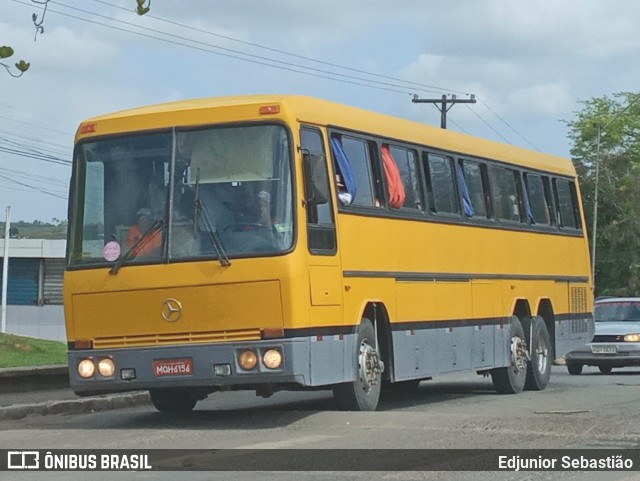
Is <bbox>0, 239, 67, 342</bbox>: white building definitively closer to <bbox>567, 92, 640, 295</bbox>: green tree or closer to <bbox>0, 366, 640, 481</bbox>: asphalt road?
<bbox>567, 92, 640, 295</bbox>: green tree

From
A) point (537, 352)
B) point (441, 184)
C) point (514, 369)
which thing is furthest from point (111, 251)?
point (537, 352)

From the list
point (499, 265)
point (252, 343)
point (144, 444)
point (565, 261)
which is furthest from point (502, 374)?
point (144, 444)

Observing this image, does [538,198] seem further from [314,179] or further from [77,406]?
[314,179]

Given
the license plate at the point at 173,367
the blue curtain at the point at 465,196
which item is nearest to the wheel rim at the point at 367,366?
the license plate at the point at 173,367

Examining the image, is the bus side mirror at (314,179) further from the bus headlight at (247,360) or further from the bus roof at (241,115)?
the bus headlight at (247,360)

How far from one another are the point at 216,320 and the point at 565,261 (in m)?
9.80

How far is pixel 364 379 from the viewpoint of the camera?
15.3 m

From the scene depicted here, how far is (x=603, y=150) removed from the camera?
2667 inches

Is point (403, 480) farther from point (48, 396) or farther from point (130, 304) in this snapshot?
point (48, 396)

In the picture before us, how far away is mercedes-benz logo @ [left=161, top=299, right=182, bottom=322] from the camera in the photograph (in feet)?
46.1

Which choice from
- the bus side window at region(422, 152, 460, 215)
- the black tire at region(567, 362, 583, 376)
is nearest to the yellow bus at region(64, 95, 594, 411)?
the bus side window at region(422, 152, 460, 215)

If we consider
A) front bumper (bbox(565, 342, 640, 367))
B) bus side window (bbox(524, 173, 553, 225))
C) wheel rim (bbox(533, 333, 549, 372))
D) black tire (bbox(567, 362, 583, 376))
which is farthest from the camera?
black tire (bbox(567, 362, 583, 376))

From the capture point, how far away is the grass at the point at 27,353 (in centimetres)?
2197

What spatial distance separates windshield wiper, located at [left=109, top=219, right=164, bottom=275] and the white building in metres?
35.5
